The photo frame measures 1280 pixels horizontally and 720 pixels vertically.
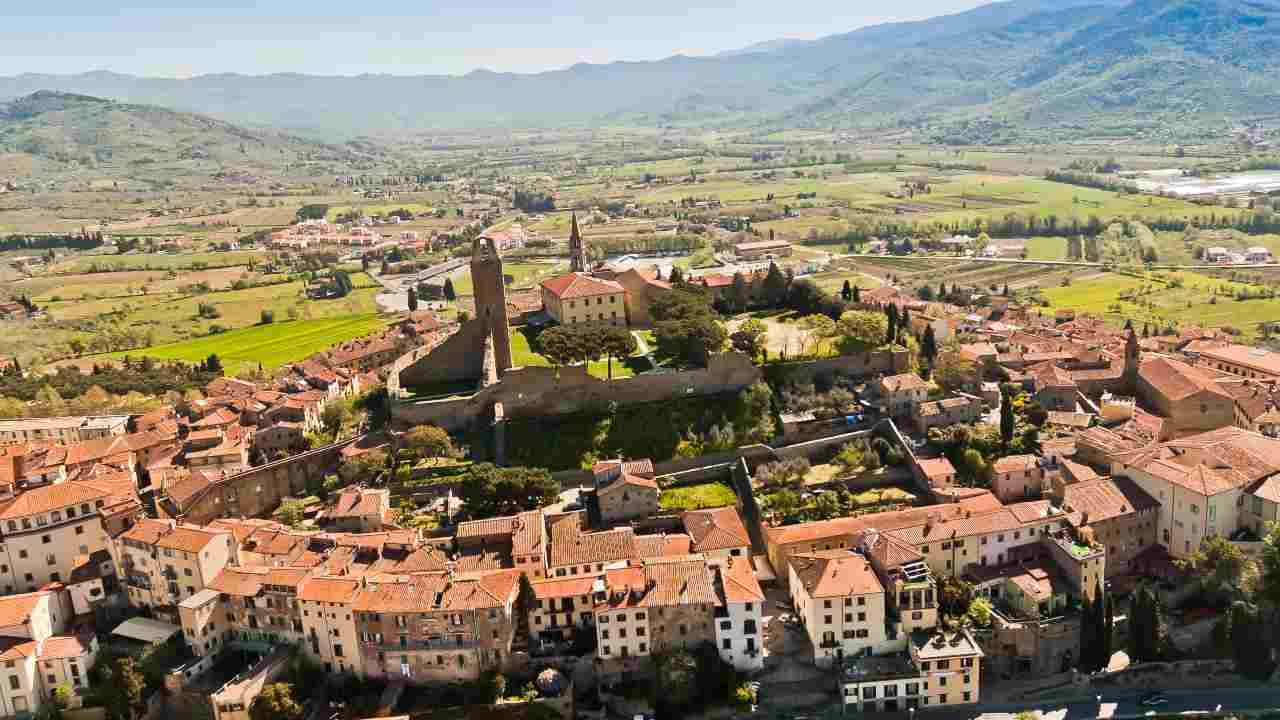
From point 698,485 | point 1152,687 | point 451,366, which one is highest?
point 451,366

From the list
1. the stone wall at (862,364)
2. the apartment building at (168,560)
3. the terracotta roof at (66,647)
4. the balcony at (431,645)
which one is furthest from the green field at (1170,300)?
the terracotta roof at (66,647)

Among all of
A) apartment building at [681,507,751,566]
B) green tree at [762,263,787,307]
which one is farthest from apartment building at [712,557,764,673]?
green tree at [762,263,787,307]

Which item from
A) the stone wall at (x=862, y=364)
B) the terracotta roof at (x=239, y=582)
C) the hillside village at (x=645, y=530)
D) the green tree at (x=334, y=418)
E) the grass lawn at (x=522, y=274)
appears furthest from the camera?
the grass lawn at (x=522, y=274)

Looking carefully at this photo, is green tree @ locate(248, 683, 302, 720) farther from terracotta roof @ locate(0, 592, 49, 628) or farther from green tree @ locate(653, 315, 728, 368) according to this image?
green tree @ locate(653, 315, 728, 368)

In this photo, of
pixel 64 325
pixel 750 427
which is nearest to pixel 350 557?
pixel 750 427

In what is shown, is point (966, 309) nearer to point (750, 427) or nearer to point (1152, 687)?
point (750, 427)

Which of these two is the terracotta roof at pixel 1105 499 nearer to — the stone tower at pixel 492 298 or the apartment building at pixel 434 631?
the apartment building at pixel 434 631
